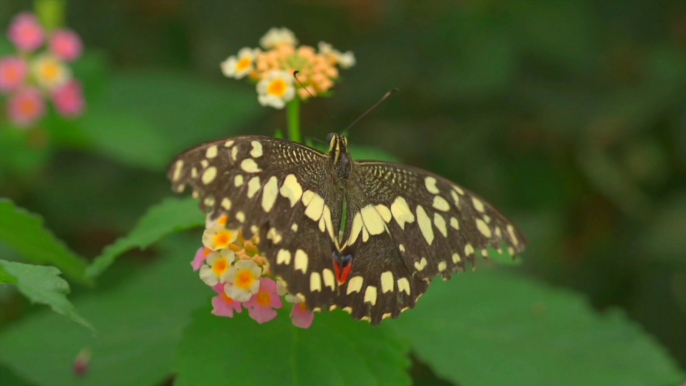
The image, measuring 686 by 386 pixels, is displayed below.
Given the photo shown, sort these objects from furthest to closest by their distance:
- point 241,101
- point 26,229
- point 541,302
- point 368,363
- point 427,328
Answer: point 241,101
point 541,302
point 427,328
point 26,229
point 368,363

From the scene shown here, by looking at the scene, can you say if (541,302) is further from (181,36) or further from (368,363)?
(181,36)

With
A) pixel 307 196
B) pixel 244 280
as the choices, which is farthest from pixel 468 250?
pixel 244 280

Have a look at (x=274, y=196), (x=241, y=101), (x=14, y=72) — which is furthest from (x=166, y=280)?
(x=241, y=101)

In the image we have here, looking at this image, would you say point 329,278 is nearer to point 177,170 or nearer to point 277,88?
point 177,170

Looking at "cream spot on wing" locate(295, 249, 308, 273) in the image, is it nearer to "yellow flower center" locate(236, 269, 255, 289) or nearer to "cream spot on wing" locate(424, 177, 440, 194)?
"yellow flower center" locate(236, 269, 255, 289)

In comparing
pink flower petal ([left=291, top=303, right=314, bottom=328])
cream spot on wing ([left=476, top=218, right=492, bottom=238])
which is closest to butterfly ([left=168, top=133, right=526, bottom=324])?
cream spot on wing ([left=476, top=218, right=492, bottom=238])

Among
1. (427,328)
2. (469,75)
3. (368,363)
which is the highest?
(469,75)
